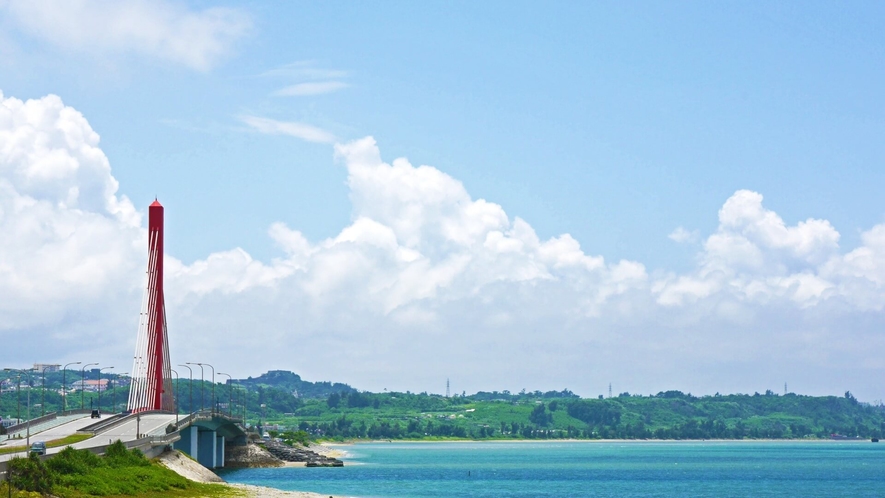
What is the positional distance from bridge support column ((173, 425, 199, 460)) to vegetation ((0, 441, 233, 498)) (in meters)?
33.6

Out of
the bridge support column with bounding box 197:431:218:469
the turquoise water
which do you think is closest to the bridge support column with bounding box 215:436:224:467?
the turquoise water

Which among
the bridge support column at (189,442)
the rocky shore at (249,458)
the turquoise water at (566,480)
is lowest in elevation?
the turquoise water at (566,480)

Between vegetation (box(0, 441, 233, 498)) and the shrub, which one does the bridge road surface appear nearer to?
vegetation (box(0, 441, 233, 498))

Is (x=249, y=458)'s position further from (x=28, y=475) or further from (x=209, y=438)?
(x=28, y=475)

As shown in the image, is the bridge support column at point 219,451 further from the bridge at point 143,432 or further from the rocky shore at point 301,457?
the rocky shore at point 301,457

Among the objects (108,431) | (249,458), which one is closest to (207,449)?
(249,458)

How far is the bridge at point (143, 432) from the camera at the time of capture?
3979 inches

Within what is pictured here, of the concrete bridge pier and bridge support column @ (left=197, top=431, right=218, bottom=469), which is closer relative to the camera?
the concrete bridge pier

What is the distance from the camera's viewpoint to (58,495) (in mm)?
68438

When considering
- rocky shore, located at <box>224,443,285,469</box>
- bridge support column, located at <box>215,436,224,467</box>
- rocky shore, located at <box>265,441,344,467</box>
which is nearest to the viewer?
bridge support column, located at <box>215,436,224,467</box>

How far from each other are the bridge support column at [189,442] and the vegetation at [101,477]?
33593mm

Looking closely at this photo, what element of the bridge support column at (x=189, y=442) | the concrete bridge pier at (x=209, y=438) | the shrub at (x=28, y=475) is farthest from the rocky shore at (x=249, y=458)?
the shrub at (x=28, y=475)

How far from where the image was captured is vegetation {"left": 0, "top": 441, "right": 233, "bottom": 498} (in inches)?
2628

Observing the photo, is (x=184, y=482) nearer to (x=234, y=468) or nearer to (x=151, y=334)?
(x=151, y=334)
